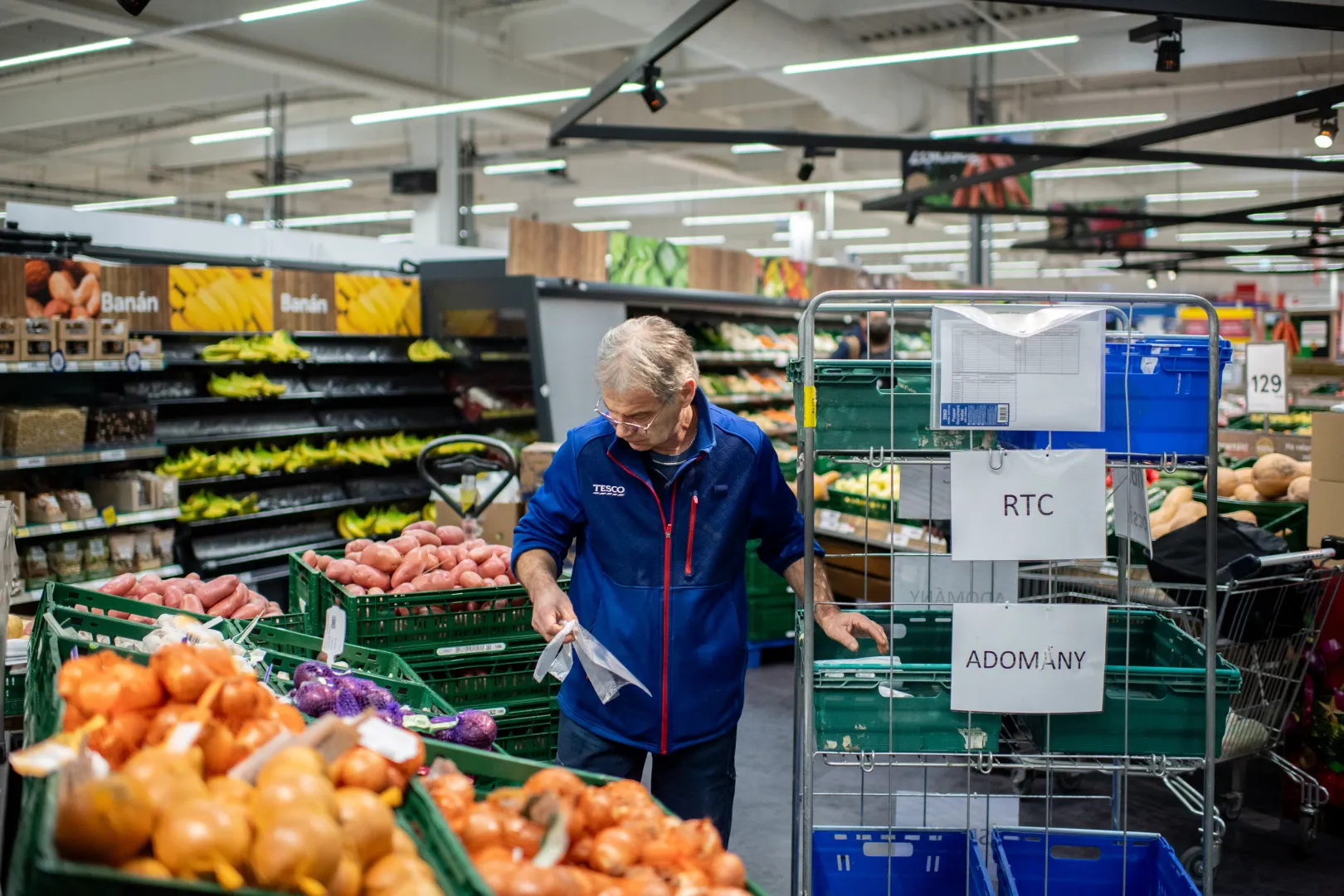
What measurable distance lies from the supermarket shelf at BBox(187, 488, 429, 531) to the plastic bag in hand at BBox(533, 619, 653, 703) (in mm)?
5311

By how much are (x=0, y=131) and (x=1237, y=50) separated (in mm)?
16840

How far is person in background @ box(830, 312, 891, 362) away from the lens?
21.3ft

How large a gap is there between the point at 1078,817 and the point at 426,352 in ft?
18.0

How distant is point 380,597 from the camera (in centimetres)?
324

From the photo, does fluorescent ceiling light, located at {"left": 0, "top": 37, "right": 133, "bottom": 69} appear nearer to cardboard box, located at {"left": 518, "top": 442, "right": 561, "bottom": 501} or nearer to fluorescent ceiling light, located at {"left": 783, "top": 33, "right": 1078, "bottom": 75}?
fluorescent ceiling light, located at {"left": 783, "top": 33, "right": 1078, "bottom": 75}

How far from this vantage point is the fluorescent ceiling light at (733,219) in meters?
21.3

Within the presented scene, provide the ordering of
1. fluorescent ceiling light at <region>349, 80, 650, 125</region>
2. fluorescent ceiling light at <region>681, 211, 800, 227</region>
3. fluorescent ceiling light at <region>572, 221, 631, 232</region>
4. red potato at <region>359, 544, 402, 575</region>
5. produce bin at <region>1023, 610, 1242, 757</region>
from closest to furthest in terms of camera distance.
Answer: produce bin at <region>1023, 610, 1242, 757</region> → red potato at <region>359, 544, 402, 575</region> → fluorescent ceiling light at <region>349, 80, 650, 125</region> → fluorescent ceiling light at <region>681, 211, 800, 227</region> → fluorescent ceiling light at <region>572, 221, 631, 232</region>

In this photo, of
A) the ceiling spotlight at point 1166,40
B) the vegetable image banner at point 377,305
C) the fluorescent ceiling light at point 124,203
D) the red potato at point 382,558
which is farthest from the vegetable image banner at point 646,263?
the fluorescent ceiling light at point 124,203

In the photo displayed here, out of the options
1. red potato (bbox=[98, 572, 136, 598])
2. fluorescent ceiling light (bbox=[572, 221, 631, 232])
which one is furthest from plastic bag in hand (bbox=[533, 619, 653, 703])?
fluorescent ceiling light (bbox=[572, 221, 631, 232])

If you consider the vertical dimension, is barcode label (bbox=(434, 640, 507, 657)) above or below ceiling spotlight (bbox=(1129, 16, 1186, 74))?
below

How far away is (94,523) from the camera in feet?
19.8

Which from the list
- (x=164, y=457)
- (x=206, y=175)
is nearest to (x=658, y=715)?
(x=164, y=457)

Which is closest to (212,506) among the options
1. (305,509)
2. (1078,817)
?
(305,509)

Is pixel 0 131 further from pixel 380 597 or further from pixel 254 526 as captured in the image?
pixel 380 597
